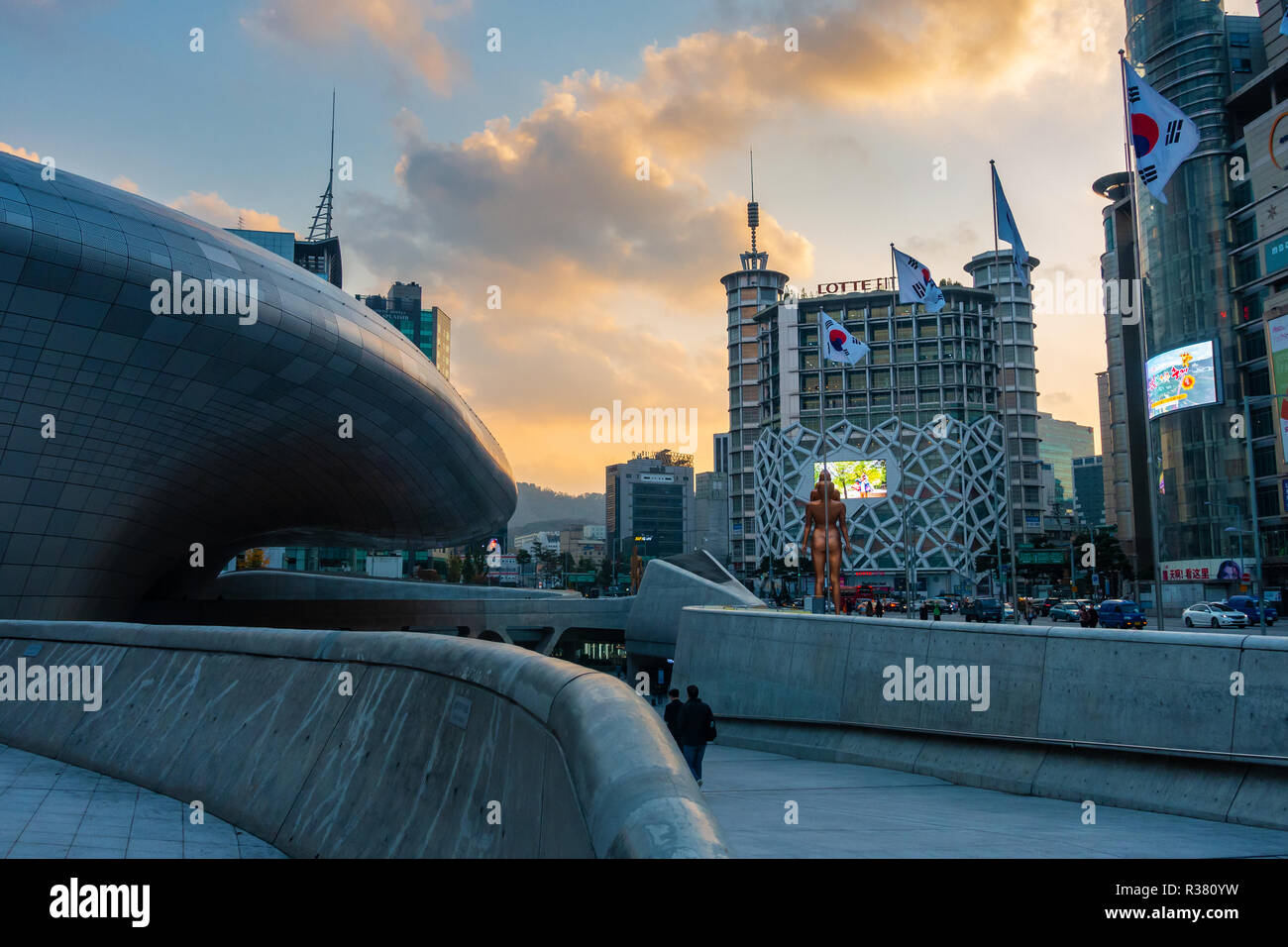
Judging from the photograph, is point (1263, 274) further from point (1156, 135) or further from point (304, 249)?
point (304, 249)

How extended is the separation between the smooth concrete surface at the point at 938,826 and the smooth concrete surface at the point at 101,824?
4.65 metres

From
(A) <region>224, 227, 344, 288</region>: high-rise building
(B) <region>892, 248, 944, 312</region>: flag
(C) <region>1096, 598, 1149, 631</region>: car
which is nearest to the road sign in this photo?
(C) <region>1096, 598, 1149, 631</region>: car

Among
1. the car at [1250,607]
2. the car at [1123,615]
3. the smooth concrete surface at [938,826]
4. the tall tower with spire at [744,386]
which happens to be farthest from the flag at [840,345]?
the tall tower with spire at [744,386]

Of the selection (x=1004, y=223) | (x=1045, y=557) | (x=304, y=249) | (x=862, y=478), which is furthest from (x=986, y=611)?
(x=304, y=249)

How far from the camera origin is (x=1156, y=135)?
2066cm

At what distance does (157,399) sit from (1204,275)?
290 ft

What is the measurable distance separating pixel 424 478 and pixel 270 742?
29.2 m

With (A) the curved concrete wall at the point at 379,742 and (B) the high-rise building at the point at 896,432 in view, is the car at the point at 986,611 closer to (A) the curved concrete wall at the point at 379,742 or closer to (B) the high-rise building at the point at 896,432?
(A) the curved concrete wall at the point at 379,742

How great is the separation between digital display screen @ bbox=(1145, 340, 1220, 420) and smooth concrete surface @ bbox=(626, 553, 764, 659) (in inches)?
2011

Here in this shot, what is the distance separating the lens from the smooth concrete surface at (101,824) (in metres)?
7.93

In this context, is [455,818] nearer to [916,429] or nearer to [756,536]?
[916,429]

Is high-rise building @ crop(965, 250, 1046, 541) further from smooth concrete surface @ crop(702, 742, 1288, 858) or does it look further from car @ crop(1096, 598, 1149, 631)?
smooth concrete surface @ crop(702, 742, 1288, 858)

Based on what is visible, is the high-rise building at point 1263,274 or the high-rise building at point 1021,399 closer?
the high-rise building at point 1263,274

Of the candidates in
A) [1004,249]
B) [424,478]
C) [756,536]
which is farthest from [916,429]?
[424,478]
